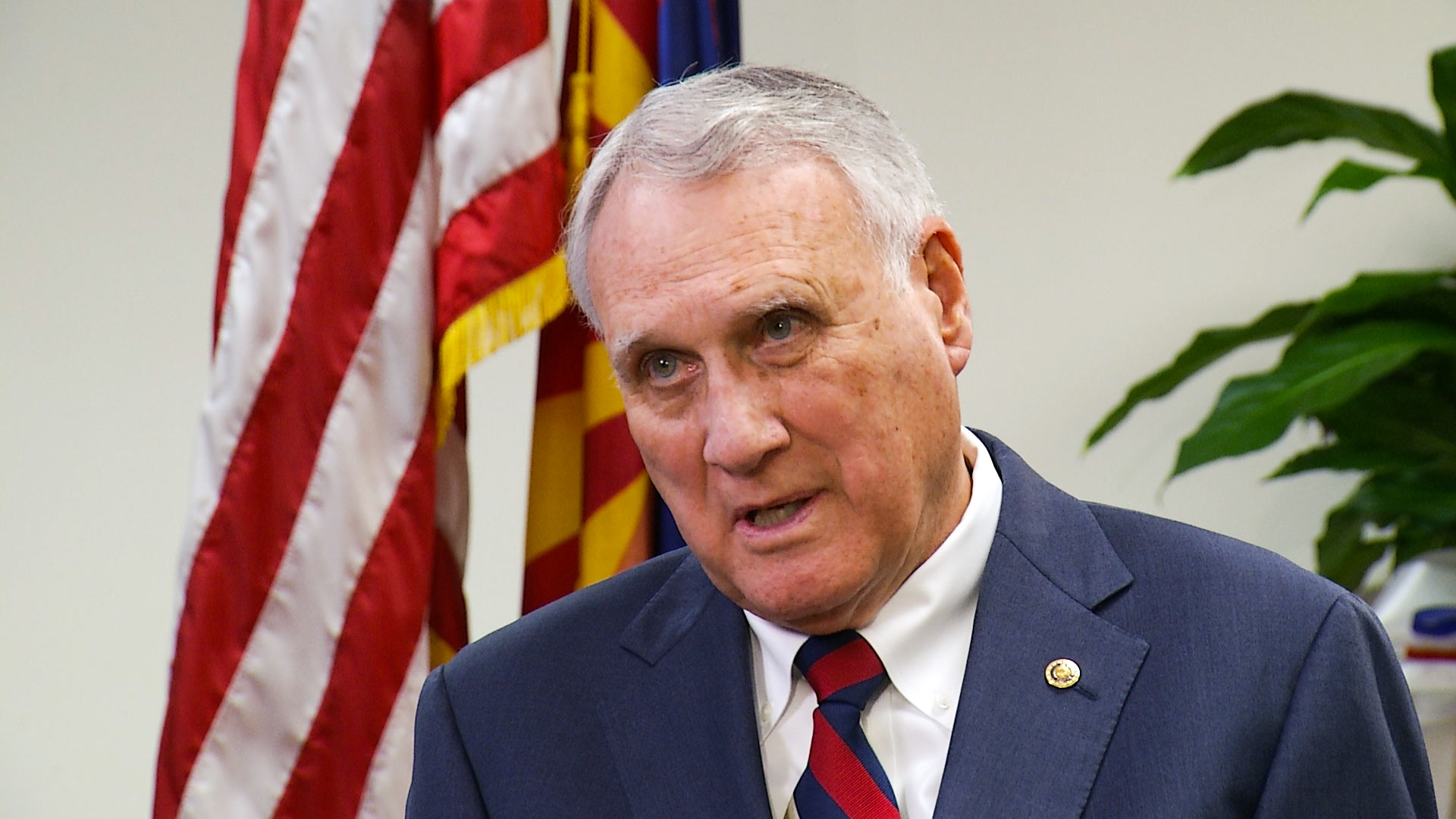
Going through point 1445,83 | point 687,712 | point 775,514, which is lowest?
point 687,712

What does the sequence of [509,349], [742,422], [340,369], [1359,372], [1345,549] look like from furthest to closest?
1. [509,349]
2. [1345,549]
3. [1359,372]
4. [340,369]
5. [742,422]

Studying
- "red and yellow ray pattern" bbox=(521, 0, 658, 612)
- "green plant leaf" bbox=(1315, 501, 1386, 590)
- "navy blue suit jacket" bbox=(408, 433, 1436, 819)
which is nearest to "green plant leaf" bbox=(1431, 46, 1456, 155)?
"green plant leaf" bbox=(1315, 501, 1386, 590)

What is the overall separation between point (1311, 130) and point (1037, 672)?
161 centimetres

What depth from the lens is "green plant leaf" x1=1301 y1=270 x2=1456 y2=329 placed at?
2457 mm

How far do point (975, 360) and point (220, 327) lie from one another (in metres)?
1.55

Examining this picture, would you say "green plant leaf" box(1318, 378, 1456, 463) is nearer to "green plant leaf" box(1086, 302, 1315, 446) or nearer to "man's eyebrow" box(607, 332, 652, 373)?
"green plant leaf" box(1086, 302, 1315, 446)

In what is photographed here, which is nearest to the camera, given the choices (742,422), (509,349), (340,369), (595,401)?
(742,422)

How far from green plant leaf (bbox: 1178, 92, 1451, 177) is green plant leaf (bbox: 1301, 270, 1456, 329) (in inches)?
7.4

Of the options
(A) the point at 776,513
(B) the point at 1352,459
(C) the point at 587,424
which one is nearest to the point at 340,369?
(C) the point at 587,424

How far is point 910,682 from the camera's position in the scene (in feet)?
4.26

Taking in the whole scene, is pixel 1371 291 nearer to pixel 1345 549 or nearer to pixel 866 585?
pixel 1345 549

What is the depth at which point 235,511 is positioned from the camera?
2068mm

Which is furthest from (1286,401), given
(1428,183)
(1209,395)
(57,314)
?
(57,314)

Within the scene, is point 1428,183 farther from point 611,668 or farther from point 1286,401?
point 611,668
